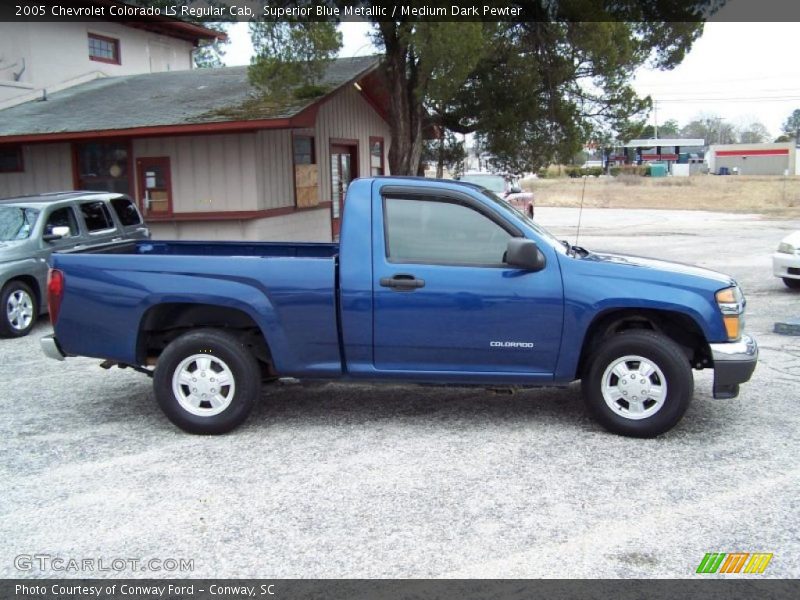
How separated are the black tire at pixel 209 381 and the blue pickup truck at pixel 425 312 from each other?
0.03 feet

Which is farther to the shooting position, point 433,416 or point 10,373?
point 10,373

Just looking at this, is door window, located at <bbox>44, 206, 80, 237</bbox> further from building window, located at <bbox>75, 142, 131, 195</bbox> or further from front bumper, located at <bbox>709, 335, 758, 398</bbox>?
front bumper, located at <bbox>709, 335, 758, 398</bbox>

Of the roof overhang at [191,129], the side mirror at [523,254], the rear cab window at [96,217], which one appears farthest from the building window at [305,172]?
the side mirror at [523,254]

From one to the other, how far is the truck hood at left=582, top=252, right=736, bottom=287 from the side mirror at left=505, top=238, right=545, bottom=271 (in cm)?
46

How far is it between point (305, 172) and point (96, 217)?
5.58 m

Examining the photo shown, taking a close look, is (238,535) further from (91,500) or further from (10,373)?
(10,373)

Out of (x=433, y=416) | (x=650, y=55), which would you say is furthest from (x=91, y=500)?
(x=650, y=55)

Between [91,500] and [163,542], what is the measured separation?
0.83 m

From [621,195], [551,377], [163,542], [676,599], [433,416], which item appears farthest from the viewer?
[621,195]

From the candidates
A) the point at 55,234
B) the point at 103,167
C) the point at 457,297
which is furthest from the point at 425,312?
the point at 103,167

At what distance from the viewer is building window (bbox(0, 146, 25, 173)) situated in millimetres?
15977

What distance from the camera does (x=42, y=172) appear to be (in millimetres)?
15781

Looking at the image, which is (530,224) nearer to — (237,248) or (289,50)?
(237,248)

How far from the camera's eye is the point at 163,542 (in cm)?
421
